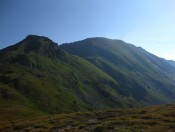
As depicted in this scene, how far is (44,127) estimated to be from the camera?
44.8m

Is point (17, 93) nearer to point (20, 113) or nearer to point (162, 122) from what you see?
point (20, 113)

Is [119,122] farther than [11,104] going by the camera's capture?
No

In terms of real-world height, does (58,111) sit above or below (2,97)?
below

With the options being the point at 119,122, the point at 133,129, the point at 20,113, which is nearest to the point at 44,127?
the point at 119,122

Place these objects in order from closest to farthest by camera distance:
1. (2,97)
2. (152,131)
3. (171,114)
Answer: (152,131) < (171,114) < (2,97)

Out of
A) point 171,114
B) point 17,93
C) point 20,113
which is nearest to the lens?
point 171,114

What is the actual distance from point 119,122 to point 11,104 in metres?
133

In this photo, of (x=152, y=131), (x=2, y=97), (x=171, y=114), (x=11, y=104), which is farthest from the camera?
(x=2, y=97)

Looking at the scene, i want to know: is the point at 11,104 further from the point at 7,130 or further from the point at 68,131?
the point at 68,131

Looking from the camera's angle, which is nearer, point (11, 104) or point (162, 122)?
point (162, 122)

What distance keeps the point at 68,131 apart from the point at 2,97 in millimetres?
147176

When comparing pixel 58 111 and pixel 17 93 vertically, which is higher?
pixel 17 93

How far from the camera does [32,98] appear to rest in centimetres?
19350

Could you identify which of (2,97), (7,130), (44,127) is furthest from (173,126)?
(2,97)
